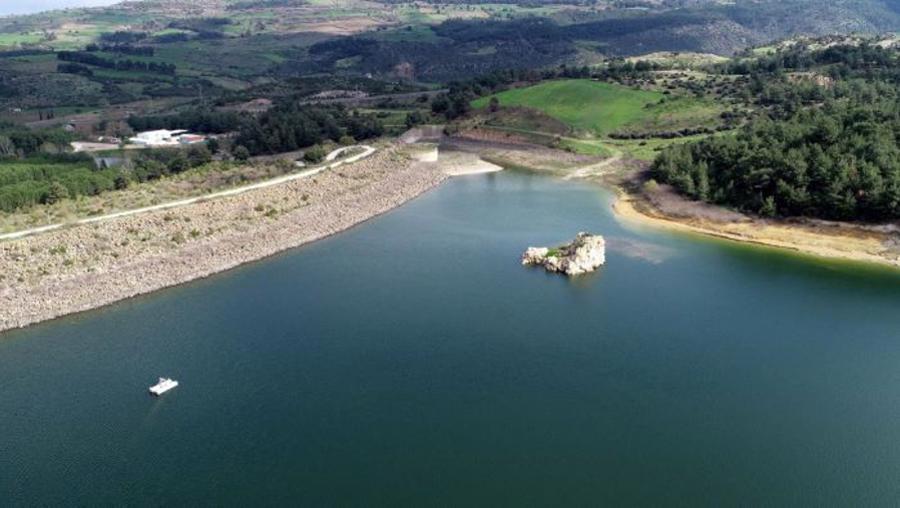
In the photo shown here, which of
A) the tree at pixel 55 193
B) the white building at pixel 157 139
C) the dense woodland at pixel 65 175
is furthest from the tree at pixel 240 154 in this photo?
the tree at pixel 55 193

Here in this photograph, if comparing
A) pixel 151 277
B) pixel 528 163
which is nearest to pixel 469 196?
pixel 528 163

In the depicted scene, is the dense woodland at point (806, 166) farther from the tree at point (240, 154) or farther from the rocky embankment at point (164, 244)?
the tree at point (240, 154)

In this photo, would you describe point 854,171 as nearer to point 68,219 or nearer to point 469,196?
point 469,196

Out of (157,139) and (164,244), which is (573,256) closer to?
(164,244)

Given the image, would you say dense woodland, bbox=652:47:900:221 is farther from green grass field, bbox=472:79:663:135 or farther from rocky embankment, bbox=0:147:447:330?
rocky embankment, bbox=0:147:447:330

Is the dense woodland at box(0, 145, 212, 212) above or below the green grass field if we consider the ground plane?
below

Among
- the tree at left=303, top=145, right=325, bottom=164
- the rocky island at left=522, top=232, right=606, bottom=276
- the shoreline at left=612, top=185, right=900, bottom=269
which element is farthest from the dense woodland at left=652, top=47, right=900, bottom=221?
the tree at left=303, top=145, right=325, bottom=164
